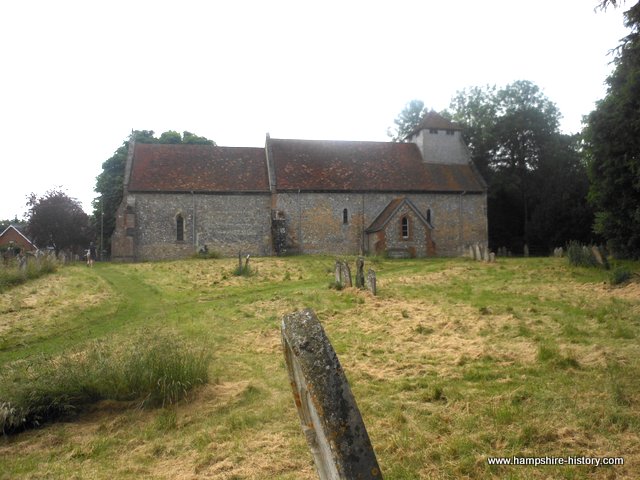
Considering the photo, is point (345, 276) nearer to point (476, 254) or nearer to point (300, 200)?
point (476, 254)

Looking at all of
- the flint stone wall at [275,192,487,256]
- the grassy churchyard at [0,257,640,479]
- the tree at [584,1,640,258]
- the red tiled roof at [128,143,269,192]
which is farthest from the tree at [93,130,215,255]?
the tree at [584,1,640,258]

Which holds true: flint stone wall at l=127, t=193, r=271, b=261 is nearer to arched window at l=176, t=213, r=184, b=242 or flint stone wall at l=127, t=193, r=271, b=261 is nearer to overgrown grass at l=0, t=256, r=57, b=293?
arched window at l=176, t=213, r=184, b=242

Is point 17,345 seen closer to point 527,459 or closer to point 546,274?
point 527,459

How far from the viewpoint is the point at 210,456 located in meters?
5.13

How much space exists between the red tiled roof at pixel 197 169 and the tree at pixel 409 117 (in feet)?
75.1

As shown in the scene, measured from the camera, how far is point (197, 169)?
1391 inches

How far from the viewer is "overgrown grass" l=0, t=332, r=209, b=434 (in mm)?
6426

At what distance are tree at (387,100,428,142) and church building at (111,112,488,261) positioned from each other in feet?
53.4

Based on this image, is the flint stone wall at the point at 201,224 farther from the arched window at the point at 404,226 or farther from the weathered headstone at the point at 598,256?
the weathered headstone at the point at 598,256

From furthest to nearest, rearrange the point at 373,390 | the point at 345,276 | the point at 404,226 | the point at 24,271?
the point at 404,226 < the point at 24,271 < the point at 345,276 < the point at 373,390

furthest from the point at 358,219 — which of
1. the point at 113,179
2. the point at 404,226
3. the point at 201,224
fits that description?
the point at 113,179

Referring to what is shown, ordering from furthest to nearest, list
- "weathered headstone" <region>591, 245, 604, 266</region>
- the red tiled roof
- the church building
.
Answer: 1. the red tiled roof
2. the church building
3. "weathered headstone" <region>591, 245, 604, 266</region>

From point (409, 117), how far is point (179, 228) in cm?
3108

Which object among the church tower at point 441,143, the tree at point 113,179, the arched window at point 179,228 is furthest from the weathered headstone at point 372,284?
the tree at point 113,179
